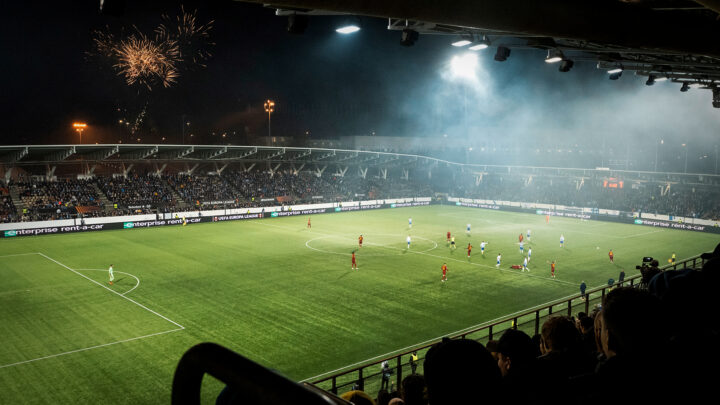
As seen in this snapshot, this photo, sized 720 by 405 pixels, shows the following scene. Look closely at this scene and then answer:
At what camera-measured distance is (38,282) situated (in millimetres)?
28781

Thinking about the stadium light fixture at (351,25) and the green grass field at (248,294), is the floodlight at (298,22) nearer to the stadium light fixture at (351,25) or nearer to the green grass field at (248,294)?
the stadium light fixture at (351,25)

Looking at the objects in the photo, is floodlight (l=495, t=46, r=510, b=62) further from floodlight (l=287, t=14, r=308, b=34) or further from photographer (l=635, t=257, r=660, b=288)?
floodlight (l=287, t=14, r=308, b=34)

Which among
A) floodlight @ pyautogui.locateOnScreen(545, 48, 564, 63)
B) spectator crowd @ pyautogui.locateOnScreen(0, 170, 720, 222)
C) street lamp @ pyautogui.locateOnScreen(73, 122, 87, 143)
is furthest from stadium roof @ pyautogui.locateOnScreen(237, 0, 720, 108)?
street lamp @ pyautogui.locateOnScreen(73, 122, 87, 143)

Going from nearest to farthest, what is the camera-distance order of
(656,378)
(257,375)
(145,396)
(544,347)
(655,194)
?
(257,375) < (656,378) < (544,347) < (145,396) < (655,194)

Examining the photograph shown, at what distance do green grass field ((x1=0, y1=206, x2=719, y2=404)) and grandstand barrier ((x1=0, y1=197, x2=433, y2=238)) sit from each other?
172cm

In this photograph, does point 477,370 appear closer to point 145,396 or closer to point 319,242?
point 145,396

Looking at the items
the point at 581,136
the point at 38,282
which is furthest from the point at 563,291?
the point at 581,136

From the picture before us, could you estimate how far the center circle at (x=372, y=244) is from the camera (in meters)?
39.4

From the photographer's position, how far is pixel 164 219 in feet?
171

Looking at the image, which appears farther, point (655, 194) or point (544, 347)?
point (655, 194)

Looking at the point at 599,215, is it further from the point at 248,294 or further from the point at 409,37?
the point at 409,37

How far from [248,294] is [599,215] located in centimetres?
4896

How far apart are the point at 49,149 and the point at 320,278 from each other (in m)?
37.0

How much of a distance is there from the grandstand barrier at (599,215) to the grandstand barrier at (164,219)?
1710 cm
